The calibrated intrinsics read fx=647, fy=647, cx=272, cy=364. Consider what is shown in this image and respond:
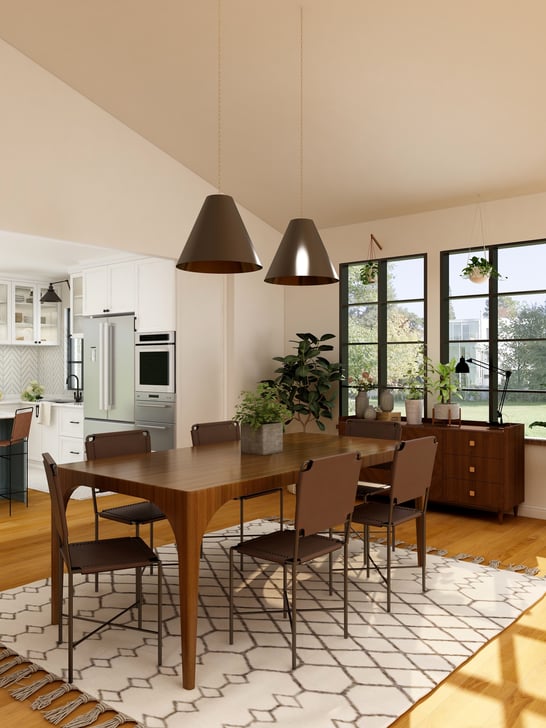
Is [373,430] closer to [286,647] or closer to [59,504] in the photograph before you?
[286,647]

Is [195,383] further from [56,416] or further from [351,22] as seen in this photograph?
[351,22]

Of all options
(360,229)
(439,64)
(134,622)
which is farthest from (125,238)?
(134,622)

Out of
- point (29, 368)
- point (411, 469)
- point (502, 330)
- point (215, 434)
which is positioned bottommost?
point (411, 469)

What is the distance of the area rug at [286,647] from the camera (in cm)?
249

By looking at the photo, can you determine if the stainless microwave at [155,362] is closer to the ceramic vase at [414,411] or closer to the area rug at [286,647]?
the ceramic vase at [414,411]

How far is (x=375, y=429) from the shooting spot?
4828mm

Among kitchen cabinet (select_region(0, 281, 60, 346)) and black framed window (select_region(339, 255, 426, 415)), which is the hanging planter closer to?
black framed window (select_region(339, 255, 426, 415))

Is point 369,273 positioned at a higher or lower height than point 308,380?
higher

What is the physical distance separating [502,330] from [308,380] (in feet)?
6.33

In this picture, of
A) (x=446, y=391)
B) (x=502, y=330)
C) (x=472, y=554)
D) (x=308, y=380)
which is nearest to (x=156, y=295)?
(x=308, y=380)

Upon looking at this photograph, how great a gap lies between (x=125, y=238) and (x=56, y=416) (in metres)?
2.99

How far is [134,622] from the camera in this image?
328 centimetres

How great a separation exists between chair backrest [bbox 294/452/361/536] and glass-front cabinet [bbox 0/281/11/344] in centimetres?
647

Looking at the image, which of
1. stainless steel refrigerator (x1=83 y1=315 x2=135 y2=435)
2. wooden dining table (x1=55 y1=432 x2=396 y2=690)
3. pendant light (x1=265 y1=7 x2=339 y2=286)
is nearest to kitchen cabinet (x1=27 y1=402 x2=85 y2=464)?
stainless steel refrigerator (x1=83 y1=315 x2=135 y2=435)
